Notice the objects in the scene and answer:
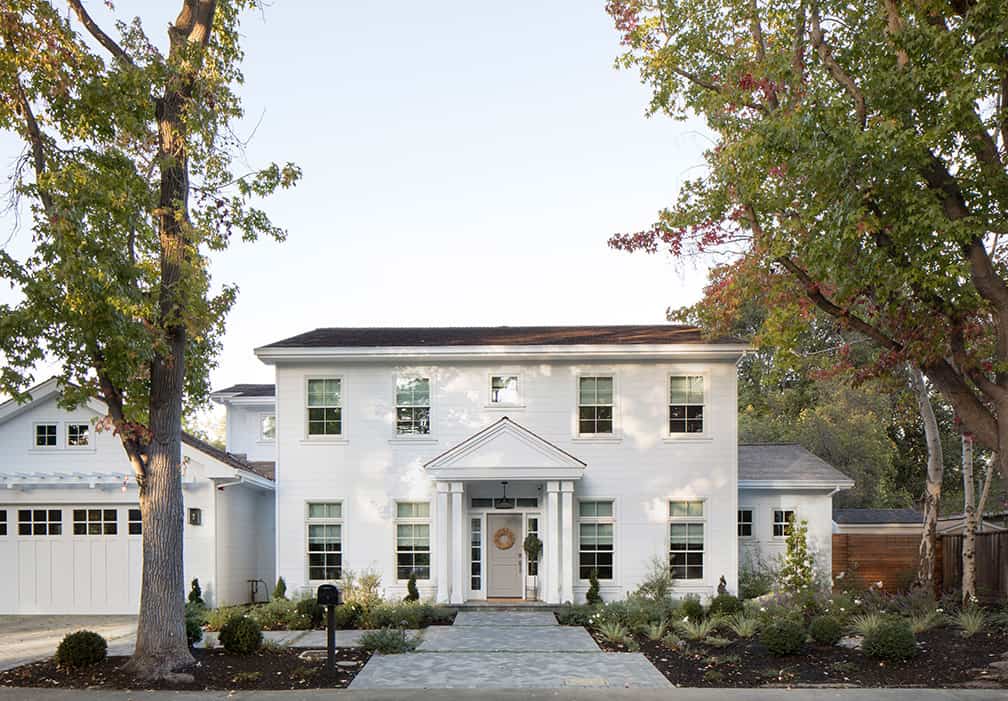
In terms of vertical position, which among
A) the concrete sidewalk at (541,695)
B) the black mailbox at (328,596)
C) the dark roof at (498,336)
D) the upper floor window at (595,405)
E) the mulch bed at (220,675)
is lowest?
the mulch bed at (220,675)

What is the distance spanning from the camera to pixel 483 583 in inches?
820

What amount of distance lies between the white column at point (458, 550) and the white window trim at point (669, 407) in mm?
4748

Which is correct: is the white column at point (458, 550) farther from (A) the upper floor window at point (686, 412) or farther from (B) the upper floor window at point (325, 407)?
(A) the upper floor window at point (686, 412)

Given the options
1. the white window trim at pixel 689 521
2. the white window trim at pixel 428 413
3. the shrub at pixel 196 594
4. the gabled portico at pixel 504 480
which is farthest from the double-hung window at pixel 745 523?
the shrub at pixel 196 594

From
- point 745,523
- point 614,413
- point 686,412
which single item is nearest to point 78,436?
point 614,413

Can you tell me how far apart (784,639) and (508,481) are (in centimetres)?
856

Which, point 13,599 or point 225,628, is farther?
point 13,599

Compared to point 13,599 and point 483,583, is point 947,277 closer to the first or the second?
point 483,583

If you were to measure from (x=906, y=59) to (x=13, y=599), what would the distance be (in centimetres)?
2022

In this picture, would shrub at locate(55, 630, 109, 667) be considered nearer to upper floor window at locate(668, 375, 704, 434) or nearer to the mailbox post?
the mailbox post

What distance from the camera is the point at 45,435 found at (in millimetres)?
21000

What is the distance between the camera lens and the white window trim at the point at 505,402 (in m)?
21.1

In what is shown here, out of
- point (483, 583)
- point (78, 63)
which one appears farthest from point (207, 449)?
point (78, 63)

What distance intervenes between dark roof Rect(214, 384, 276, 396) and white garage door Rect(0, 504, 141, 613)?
5.61 m
